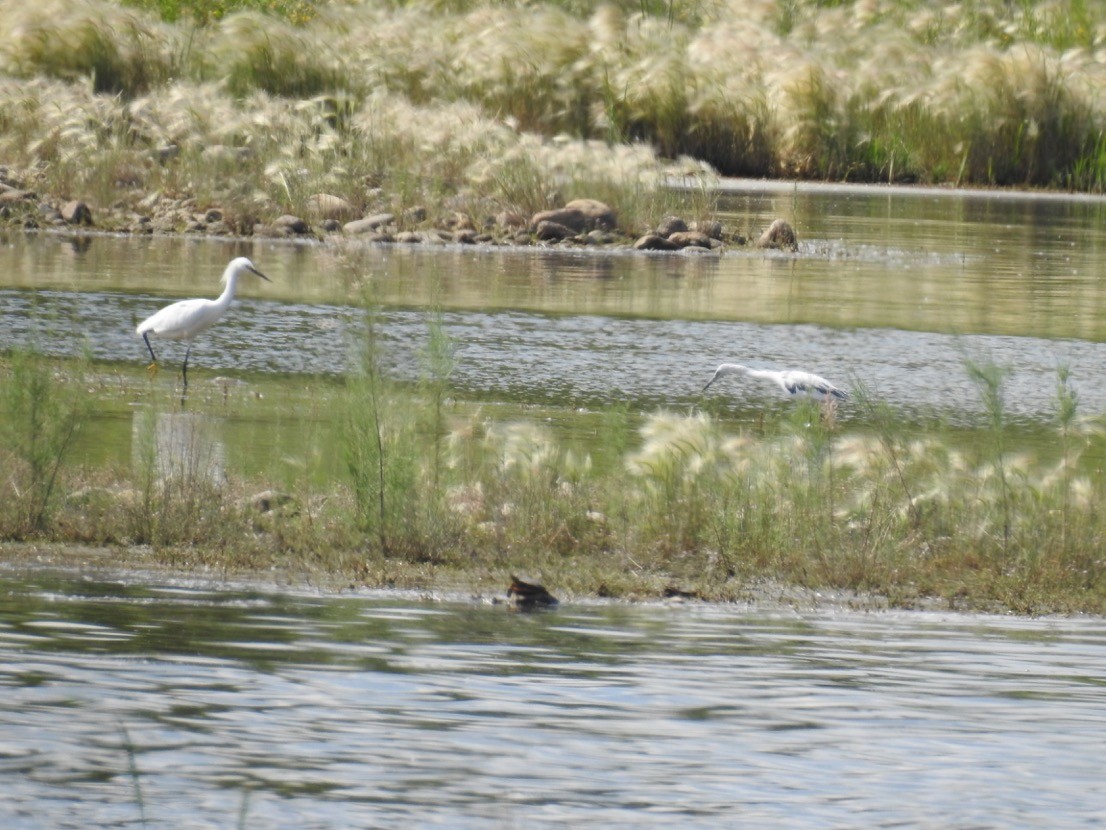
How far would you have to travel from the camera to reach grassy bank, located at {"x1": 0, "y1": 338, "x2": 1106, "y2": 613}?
845 centimetres

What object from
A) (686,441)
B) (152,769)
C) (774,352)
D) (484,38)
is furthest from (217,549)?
(484,38)

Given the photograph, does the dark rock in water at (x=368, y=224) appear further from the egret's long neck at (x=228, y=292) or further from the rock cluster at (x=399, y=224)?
the egret's long neck at (x=228, y=292)

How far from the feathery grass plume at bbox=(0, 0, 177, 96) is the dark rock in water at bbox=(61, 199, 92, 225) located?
6.52 m

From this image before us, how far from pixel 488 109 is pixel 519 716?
25.7 m

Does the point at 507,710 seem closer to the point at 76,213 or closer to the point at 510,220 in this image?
the point at 510,220

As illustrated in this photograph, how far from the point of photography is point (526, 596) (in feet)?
25.9

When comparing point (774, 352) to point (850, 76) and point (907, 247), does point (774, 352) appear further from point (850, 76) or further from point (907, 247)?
point (850, 76)

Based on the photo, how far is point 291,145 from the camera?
79.5 feet

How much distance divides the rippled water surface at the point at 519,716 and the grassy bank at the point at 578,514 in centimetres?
46

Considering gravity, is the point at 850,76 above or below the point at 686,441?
above

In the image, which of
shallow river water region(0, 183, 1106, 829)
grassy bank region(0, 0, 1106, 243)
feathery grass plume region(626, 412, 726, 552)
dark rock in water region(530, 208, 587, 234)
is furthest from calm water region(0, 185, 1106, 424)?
shallow river water region(0, 183, 1106, 829)

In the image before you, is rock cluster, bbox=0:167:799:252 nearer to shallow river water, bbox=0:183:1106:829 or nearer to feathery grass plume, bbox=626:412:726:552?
shallow river water, bbox=0:183:1106:829

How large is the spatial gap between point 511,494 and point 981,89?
22.2 meters

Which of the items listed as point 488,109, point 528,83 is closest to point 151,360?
point 488,109
